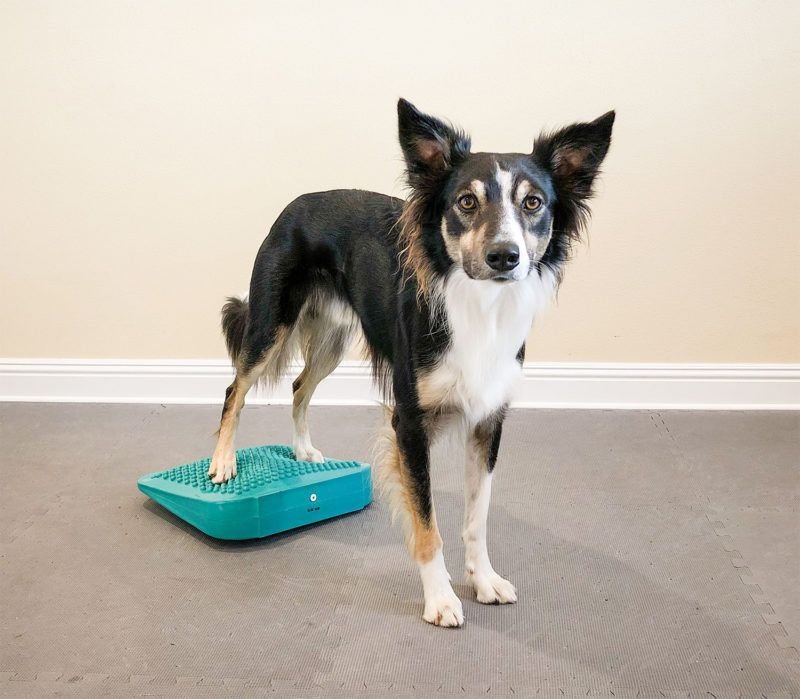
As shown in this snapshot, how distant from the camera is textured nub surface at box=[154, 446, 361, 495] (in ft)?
8.52

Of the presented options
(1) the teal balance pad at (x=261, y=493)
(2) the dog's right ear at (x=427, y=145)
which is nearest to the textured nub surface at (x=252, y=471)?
(1) the teal balance pad at (x=261, y=493)

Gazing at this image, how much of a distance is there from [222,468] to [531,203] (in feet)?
4.32

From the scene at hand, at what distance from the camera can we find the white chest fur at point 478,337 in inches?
81.7

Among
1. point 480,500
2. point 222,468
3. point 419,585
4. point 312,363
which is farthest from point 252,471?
point 480,500

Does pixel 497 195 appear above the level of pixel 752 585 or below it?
above

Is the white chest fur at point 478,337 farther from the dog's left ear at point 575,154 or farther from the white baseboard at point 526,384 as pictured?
the white baseboard at point 526,384

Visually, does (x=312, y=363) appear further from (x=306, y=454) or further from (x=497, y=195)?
(x=497, y=195)

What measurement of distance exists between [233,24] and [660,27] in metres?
1.76

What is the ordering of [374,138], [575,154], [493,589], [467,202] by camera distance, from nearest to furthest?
[467,202] < [575,154] < [493,589] < [374,138]

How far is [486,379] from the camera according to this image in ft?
6.95

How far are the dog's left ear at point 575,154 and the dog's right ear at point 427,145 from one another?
194mm

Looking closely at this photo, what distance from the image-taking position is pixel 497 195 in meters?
1.94

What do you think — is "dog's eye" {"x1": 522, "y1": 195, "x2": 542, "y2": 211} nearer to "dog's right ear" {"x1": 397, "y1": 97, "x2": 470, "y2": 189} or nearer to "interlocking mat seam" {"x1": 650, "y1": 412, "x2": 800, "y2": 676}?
"dog's right ear" {"x1": 397, "y1": 97, "x2": 470, "y2": 189}

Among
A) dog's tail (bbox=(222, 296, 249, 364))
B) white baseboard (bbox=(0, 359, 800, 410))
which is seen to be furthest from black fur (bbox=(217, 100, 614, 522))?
white baseboard (bbox=(0, 359, 800, 410))
